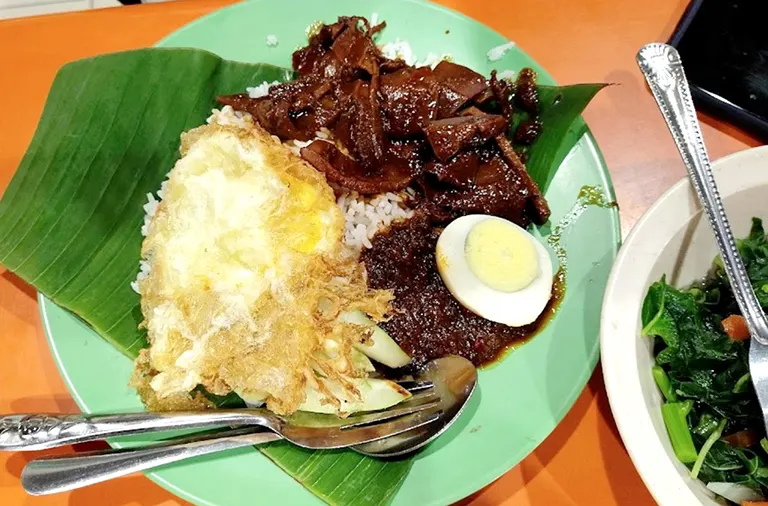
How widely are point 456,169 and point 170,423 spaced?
127 cm

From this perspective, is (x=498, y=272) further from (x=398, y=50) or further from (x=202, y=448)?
(x=202, y=448)

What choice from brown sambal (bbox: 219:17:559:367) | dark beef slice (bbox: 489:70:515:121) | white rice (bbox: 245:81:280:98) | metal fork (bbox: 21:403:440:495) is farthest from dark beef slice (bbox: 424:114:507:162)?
metal fork (bbox: 21:403:440:495)

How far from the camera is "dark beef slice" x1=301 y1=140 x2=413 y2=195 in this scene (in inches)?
88.2

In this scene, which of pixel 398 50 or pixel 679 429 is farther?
pixel 398 50

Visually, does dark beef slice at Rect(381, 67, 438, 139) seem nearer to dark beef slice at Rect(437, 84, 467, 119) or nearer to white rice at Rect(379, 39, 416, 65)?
dark beef slice at Rect(437, 84, 467, 119)

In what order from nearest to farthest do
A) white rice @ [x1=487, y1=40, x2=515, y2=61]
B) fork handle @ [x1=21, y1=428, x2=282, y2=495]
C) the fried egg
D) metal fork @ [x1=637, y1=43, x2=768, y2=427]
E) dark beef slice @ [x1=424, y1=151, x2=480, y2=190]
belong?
1. metal fork @ [x1=637, y1=43, x2=768, y2=427]
2. fork handle @ [x1=21, y1=428, x2=282, y2=495]
3. the fried egg
4. dark beef slice @ [x1=424, y1=151, x2=480, y2=190]
5. white rice @ [x1=487, y1=40, x2=515, y2=61]

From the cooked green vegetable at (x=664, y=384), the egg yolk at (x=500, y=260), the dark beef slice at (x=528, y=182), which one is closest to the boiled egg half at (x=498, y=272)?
the egg yolk at (x=500, y=260)

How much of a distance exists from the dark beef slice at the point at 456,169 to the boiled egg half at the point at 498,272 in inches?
6.7

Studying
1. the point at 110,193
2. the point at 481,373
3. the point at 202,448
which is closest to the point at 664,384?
the point at 481,373

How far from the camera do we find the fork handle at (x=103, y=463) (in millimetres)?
1722

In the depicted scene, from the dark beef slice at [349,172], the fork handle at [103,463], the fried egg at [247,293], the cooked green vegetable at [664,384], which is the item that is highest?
the dark beef slice at [349,172]

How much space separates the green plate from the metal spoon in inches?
3.2

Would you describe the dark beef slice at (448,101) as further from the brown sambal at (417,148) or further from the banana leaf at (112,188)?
the banana leaf at (112,188)

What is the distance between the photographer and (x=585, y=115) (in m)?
2.52
